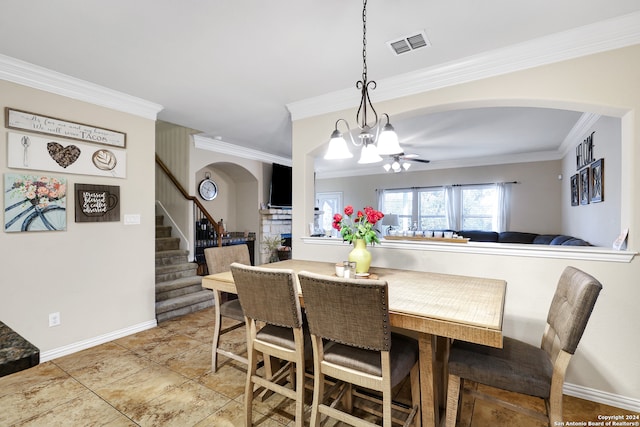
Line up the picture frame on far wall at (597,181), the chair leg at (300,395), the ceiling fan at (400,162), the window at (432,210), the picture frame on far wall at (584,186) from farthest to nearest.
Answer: the window at (432,210)
the ceiling fan at (400,162)
the picture frame on far wall at (584,186)
the picture frame on far wall at (597,181)
the chair leg at (300,395)

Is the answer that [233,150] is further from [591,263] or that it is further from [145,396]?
[591,263]

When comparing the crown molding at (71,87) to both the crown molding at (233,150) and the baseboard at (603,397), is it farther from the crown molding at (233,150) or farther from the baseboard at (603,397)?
the baseboard at (603,397)

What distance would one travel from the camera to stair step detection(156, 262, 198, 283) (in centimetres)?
436

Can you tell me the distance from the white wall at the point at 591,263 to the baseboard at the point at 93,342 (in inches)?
127

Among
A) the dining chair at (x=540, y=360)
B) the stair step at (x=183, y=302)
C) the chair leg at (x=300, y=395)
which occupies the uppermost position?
the dining chair at (x=540, y=360)

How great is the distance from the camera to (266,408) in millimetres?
2041

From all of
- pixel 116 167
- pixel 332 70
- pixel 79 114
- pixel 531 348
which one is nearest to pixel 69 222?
pixel 116 167

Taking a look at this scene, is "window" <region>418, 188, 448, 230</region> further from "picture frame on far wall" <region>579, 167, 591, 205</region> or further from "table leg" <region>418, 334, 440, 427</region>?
"table leg" <region>418, 334, 440, 427</region>

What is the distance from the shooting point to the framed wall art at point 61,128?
2.57 m

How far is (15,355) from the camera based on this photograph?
76 cm

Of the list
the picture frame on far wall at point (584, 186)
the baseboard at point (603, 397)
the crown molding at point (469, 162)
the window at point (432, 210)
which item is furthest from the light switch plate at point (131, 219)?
the window at point (432, 210)

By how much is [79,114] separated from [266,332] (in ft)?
9.33

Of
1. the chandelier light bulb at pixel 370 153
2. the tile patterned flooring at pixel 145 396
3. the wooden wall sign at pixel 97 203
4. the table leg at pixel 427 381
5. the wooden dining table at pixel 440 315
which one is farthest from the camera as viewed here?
the wooden wall sign at pixel 97 203

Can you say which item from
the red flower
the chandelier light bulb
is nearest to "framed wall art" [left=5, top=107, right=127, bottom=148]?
the red flower
